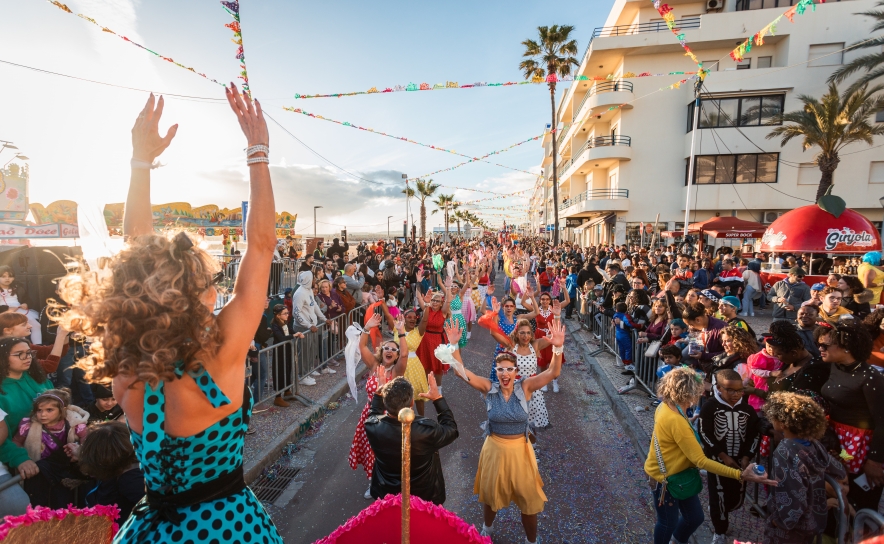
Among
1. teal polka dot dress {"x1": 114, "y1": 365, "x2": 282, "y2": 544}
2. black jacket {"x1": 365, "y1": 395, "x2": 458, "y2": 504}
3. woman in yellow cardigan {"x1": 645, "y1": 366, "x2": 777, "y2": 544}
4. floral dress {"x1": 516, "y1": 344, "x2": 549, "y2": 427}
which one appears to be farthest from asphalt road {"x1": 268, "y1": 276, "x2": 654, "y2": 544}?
teal polka dot dress {"x1": 114, "y1": 365, "x2": 282, "y2": 544}

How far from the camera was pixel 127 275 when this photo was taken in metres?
1.31

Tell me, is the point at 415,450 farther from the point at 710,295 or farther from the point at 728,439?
the point at 710,295

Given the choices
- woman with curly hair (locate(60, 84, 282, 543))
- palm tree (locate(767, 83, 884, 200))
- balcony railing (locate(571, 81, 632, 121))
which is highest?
balcony railing (locate(571, 81, 632, 121))

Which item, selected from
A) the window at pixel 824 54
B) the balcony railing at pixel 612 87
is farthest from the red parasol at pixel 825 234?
the window at pixel 824 54

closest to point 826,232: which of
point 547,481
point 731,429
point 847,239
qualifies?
point 847,239

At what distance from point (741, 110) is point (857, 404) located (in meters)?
29.0

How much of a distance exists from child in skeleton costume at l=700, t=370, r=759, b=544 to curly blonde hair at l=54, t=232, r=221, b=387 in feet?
13.2

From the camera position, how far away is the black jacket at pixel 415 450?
124 inches

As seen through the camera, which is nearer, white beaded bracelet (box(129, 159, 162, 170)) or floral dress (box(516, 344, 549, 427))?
white beaded bracelet (box(129, 159, 162, 170))

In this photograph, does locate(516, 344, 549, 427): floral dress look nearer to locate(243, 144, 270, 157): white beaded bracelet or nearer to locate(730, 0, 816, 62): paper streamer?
locate(243, 144, 270, 157): white beaded bracelet

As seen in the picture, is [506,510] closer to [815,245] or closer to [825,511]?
[825,511]

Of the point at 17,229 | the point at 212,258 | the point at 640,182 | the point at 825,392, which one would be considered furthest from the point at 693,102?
the point at 17,229

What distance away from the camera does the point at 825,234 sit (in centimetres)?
855

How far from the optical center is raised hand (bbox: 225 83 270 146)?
1673mm
